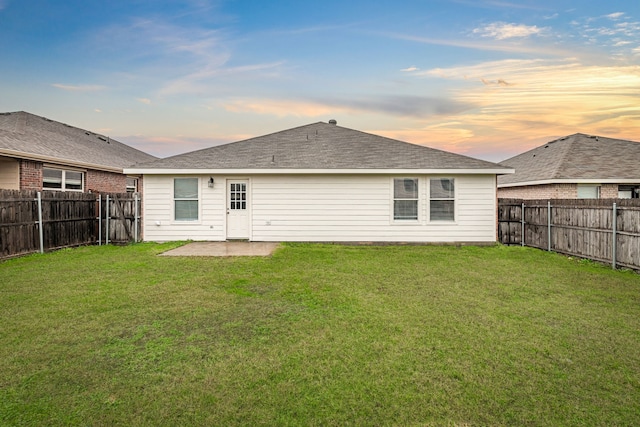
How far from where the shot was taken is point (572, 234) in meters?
10.4

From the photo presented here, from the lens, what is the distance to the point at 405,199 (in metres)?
12.7

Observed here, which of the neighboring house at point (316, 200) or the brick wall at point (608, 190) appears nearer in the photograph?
the neighboring house at point (316, 200)

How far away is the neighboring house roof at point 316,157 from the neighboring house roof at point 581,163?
6.27 meters

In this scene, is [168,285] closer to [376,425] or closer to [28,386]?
[28,386]

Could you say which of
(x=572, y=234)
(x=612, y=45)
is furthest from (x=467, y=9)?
(x=572, y=234)

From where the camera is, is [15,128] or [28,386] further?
[15,128]

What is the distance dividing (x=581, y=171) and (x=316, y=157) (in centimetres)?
1246

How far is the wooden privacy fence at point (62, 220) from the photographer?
32.8 ft

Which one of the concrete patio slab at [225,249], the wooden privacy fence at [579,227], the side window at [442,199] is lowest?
the concrete patio slab at [225,249]

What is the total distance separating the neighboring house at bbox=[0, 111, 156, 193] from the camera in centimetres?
1284

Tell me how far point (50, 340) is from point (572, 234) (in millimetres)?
12161

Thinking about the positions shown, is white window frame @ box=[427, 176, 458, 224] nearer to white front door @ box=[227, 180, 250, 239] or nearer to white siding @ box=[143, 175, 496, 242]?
white siding @ box=[143, 175, 496, 242]

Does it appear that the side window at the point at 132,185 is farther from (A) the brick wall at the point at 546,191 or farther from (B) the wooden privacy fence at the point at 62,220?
(A) the brick wall at the point at 546,191

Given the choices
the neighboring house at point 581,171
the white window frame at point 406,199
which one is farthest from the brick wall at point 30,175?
the neighboring house at point 581,171
